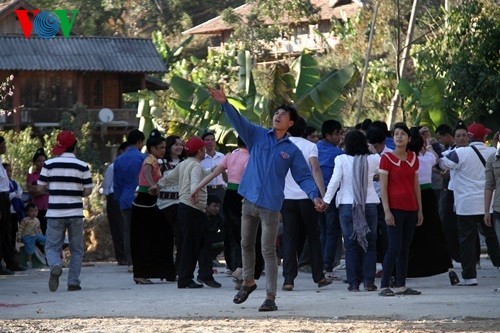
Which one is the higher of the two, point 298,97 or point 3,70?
point 3,70

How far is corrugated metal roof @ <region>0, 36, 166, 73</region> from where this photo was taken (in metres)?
51.1

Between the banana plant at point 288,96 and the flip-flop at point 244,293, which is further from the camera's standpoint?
the banana plant at point 288,96

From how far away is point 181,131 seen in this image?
31.8 m

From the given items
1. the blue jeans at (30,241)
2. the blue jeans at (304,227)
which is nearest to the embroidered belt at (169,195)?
the blue jeans at (304,227)

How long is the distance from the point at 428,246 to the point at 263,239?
3.63 m

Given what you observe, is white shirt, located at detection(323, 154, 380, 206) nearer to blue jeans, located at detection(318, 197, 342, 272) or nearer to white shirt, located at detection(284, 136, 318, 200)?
white shirt, located at detection(284, 136, 318, 200)

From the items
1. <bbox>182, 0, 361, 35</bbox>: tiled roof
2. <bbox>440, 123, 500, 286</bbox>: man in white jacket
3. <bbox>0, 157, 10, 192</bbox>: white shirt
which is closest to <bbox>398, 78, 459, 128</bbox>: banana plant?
<bbox>440, 123, 500, 286</bbox>: man in white jacket

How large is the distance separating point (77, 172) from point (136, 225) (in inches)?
59.3

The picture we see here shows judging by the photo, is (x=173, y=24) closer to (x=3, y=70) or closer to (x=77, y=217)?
(x=3, y=70)

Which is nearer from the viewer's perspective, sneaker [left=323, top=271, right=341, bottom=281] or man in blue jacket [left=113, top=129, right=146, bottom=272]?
sneaker [left=323, top=271, right=341, bottom=281]

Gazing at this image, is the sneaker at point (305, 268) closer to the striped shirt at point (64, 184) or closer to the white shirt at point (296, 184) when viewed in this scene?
the white shirt at point (296, 184)

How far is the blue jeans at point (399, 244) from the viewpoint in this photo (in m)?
13.7

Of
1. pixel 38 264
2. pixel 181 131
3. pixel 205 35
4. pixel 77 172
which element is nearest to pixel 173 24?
pixel 205 35

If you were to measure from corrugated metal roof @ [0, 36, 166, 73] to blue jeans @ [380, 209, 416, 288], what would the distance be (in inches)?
1486
